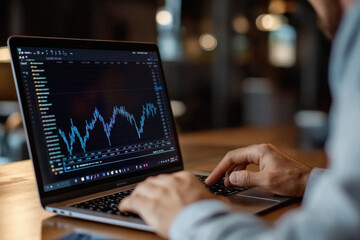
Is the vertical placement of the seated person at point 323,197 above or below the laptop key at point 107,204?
above

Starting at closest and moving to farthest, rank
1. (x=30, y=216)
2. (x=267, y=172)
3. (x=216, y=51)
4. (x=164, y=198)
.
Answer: (x=164, y=198)
(x=30, y=216)
(x=267, y=172)
(x=216, y=51)

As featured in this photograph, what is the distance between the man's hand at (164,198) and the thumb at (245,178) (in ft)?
0.95

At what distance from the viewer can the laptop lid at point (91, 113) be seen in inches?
38.7

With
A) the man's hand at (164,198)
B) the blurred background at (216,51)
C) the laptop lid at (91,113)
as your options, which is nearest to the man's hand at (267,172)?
the laptop lid at (91,113)

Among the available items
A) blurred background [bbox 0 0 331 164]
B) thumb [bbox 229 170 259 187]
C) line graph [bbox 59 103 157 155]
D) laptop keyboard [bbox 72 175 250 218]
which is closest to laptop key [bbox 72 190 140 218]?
laptop keyboard [bbox 72 175 250 218]

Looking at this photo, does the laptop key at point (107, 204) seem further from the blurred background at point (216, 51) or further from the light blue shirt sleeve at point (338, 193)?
the blurred background at point (216, 51)

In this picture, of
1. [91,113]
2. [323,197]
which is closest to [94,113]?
[91,113]

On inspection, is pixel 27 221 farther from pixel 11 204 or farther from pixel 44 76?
pixel 44 76

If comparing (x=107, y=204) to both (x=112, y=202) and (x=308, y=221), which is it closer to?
(x=112, y=202)

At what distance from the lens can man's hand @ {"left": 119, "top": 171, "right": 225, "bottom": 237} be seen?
723 mm

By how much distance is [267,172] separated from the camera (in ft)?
3.52

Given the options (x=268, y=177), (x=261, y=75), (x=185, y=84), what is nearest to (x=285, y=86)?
(x=261, y=75)

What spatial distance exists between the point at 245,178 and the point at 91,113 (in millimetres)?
352

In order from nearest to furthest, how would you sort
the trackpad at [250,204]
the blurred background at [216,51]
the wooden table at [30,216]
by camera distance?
the wooden table at [30,216] < the trackpad at [250,204] < the blurred background at [216,51]
